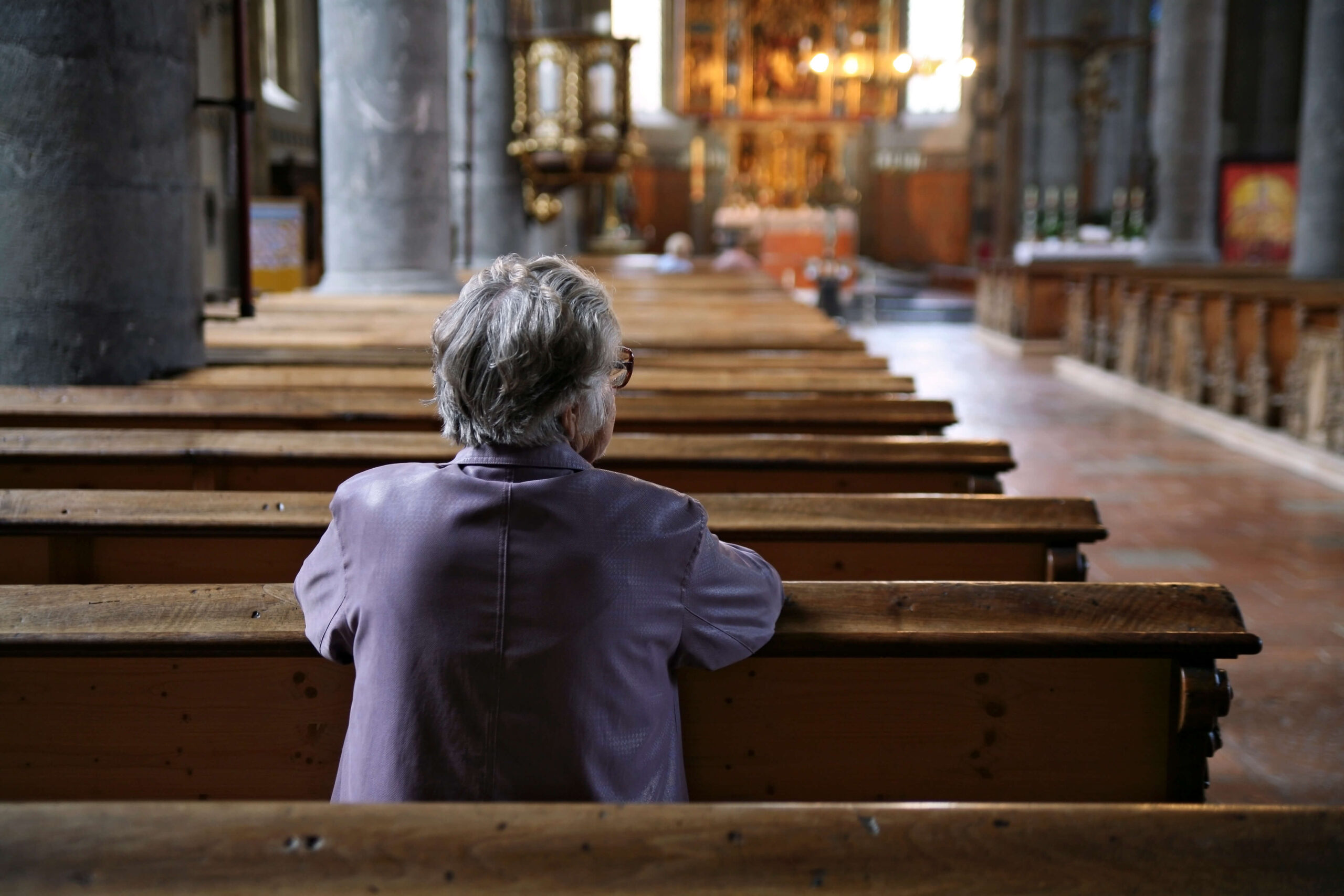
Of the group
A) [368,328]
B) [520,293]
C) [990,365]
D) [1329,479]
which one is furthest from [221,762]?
[990,365]

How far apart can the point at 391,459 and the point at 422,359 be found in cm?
162

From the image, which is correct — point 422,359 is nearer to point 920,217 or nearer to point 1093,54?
point 1093,54

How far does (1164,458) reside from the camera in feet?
25.4

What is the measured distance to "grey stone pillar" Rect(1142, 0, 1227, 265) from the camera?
12.8 meters

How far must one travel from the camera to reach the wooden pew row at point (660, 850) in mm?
1139

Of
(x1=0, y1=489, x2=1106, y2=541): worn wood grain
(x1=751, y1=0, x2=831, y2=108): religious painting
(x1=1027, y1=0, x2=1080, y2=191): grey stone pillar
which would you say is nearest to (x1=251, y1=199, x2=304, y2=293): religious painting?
(x1=0, y1=489, x2=1106, y2=541): worn wood grain

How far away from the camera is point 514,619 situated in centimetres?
139

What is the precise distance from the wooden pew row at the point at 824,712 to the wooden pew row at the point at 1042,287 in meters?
10.6

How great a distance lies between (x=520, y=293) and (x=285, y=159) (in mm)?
12537

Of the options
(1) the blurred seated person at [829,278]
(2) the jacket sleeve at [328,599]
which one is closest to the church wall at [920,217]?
(1) the blurred seated person at [829,278]

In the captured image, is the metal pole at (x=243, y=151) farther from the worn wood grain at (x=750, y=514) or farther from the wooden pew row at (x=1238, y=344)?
the wooden pew row at (x=1238, y=344)

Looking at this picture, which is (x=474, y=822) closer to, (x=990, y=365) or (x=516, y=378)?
(x=516, y=378)

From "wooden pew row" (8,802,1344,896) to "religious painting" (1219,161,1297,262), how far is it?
18.1 m

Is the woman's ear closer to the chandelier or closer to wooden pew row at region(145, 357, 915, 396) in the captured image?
wooden pew row at region(145, 357, 915, 396)
